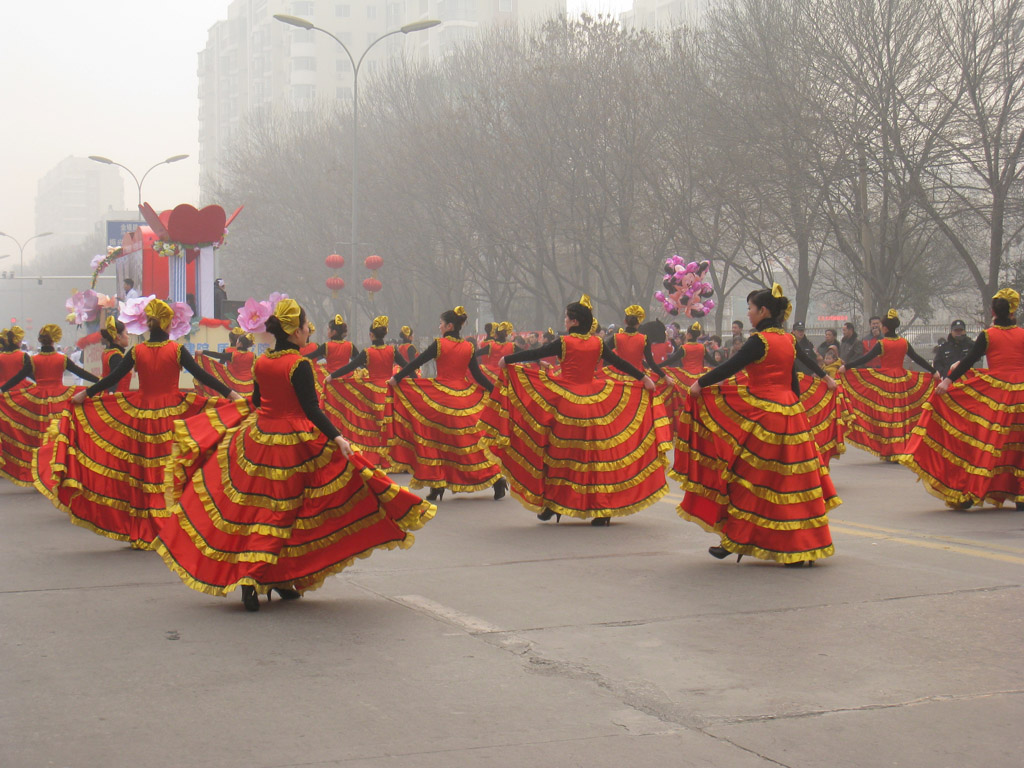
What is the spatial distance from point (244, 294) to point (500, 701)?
2727 inches

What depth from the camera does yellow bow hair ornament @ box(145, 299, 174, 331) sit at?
366 inches

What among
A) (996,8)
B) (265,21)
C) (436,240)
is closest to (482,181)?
(436,240)

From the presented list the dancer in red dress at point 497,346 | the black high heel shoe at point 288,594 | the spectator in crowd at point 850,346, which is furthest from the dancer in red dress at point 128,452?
the spectator in crowd at point 850,346

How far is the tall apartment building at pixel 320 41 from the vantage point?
114 meters

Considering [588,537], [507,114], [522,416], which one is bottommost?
[588,537]

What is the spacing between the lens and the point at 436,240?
4838 cm

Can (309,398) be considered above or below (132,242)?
below

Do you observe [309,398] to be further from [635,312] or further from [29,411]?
[29,411]

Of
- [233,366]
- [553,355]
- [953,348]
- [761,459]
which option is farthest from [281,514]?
[233,366]

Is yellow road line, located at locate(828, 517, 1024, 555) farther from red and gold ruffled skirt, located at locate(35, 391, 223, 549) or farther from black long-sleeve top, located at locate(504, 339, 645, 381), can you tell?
red and gold ruffled skirt, located at locate(35, 391, 223, 549)

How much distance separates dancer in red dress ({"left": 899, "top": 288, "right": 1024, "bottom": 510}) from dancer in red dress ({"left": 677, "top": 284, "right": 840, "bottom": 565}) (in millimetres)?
3166

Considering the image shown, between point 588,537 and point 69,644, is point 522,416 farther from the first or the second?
point 69,644

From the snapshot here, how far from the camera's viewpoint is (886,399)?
16594 mm

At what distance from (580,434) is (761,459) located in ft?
8.28
